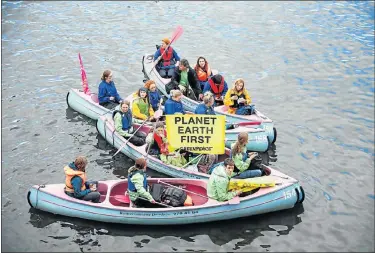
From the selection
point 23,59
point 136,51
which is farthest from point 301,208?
point 23,59

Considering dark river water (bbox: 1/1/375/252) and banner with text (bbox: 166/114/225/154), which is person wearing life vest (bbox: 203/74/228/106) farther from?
banner with text (bbox: 166/114/225/154)

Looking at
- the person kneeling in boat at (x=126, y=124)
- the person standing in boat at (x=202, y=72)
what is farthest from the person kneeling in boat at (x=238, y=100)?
the person kneeling in boat at (x=126, y=124)

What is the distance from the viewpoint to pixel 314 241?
14602mm

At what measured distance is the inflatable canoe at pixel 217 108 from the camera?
1864 cm

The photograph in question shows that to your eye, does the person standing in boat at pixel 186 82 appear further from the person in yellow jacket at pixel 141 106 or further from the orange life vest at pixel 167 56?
the person in yellow jacket at pixel 141 106

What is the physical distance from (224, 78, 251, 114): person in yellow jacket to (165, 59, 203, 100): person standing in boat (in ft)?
6.12

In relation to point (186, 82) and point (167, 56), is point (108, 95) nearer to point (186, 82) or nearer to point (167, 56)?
point (186, 82)

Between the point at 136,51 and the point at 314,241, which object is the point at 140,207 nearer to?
the point at 314,241

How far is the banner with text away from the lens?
15500 millimetres

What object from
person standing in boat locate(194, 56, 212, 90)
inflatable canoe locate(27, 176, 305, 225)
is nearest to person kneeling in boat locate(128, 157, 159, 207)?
inflatable canoe locate(27, 176, 305, 225)

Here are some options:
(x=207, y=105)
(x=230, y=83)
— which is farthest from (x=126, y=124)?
(x=230, y=83)

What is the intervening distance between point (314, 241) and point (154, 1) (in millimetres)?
22615

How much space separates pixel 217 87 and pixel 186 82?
1.51 metres

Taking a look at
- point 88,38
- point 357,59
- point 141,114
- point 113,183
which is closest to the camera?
point 113,183
